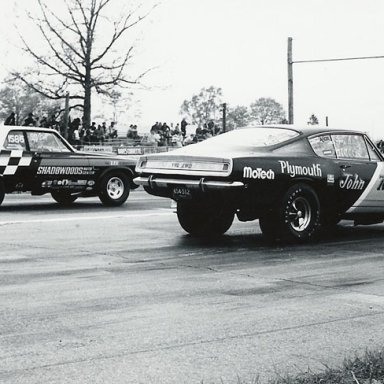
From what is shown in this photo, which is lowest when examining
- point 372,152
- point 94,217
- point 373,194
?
point 94,217

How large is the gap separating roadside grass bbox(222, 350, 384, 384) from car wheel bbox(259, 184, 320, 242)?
205 inches

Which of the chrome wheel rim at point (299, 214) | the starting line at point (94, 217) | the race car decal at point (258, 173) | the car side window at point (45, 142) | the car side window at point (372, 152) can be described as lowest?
the starting line at point (94, 217)

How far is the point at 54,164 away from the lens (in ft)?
49.6

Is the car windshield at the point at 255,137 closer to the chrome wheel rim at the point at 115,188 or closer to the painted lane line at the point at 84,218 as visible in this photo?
the painted lane line at the point at 84,218

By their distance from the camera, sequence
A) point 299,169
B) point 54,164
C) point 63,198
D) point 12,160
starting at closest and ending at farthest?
point 299,169 < point 12,160 < point 54,164 < point 63,198

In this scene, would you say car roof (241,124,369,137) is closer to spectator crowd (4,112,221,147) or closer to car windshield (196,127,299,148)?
car windshield (196,127,299,148)

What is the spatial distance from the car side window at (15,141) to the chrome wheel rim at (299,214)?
686 centimetres

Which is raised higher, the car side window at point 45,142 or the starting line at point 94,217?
the car side window at point 45,142

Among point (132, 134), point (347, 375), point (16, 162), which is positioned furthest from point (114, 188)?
point (132, 134)

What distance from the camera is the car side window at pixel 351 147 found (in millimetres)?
10414

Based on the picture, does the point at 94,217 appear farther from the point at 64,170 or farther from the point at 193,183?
the point at 193,183

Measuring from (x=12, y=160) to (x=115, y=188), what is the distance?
236 centimetres

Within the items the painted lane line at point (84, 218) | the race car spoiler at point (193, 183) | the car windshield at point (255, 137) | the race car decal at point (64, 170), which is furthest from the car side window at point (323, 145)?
the race car decal at point (64, 170)

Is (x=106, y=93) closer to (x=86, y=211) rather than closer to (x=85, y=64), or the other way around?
(x=85, y=64)
